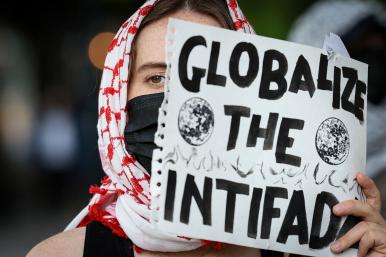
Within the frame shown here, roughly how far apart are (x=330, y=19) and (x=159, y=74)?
2124mm

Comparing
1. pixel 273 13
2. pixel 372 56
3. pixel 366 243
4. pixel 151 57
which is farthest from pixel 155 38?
pixel 273 13

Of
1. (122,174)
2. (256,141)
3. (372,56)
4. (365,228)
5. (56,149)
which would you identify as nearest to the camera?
(256,141)

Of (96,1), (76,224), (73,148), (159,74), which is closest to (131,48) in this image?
(159,74)

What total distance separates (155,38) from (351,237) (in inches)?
36.2

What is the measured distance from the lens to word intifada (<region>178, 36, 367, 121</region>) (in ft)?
5.83

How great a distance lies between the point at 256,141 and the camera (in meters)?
1.86

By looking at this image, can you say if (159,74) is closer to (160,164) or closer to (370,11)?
(160,164)

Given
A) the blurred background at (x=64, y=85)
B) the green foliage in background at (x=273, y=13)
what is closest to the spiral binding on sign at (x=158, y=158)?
the blurred background at (x=64, y=85)

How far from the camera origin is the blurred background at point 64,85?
12.0ft

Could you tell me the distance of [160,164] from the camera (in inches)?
68.0

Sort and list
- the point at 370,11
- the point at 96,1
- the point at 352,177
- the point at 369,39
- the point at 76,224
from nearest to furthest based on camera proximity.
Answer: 1. the point at 352,177
2. the point at 76,224
3. the point at 369,39
4. the point at 370,11
5. the point at 96,1

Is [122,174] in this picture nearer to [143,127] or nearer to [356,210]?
[143,127]

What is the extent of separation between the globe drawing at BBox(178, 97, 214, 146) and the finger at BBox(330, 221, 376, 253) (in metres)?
0.55

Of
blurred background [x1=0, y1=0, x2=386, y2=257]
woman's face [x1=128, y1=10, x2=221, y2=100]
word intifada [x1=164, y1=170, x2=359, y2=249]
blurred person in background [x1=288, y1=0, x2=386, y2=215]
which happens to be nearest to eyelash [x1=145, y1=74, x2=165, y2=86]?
woman's face [x1=128, y1=10, x2=221, y2=100]
